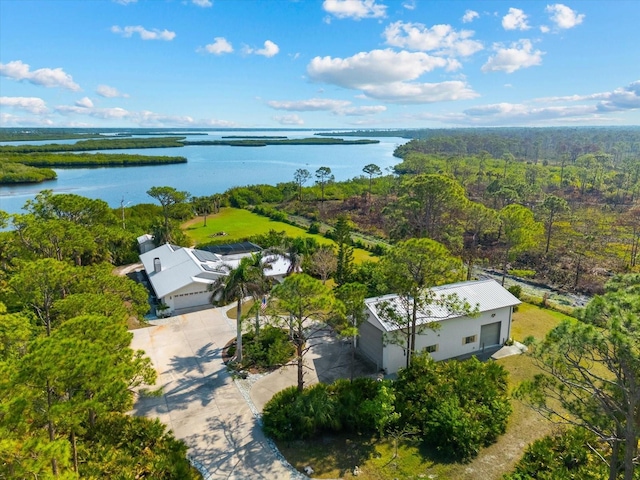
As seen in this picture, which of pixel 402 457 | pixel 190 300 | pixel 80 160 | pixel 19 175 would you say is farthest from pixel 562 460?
pixel 80 160

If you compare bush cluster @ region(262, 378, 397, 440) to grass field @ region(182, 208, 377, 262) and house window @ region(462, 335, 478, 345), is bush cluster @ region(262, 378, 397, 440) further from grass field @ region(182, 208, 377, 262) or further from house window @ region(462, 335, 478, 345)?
grass field @ region(182, 208, 377, 262)

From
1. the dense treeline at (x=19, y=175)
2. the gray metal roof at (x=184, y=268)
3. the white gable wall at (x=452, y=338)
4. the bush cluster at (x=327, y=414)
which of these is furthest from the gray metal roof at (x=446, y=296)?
the dense treeline at (x=19, y=175)

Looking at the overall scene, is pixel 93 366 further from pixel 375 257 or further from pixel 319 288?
pixel 375 257

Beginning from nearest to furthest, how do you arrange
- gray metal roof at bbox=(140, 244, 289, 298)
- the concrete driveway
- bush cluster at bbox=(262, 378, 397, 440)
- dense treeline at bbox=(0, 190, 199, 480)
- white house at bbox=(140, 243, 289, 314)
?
dense treeline at bbox=(0, 190, 199, 480) → the concrete driveway → bush cluster at bbox=(262, 378, 397, 440) → white house at bbox=(140, 243, 289, 314) → gray metal roof at bbox=(140, 244, 289, 298)

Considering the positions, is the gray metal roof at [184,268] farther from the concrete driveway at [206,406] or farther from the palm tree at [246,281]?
the palm tree at [246,281]

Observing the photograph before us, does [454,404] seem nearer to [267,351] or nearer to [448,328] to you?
[448,328]

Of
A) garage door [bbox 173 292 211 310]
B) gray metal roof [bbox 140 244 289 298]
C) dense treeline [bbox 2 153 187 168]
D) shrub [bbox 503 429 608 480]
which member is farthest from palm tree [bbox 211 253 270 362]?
dense treeline [bbox 2 153 187 168]
